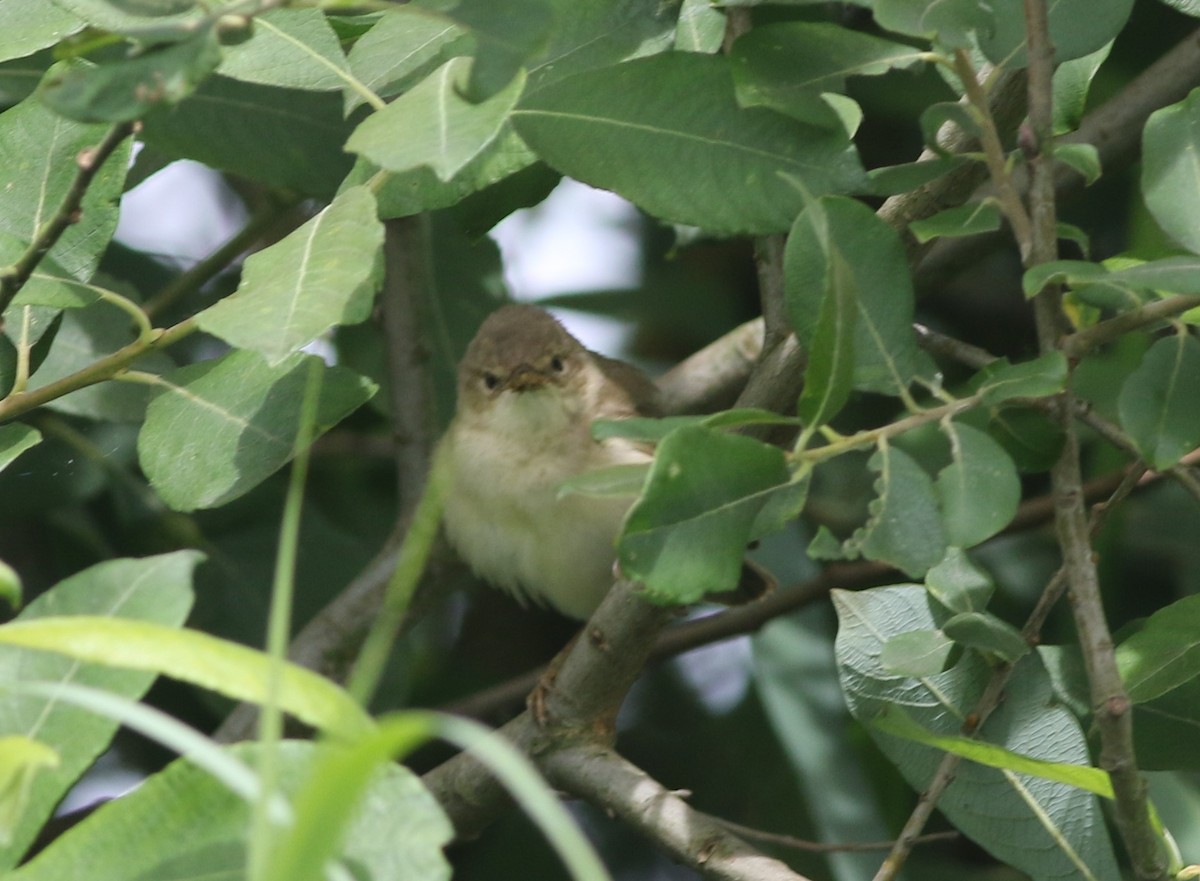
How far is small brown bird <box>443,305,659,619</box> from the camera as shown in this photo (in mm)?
3188

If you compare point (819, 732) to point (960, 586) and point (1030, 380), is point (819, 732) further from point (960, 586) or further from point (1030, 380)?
point (1030, 380)

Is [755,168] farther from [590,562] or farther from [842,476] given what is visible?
[842,476]

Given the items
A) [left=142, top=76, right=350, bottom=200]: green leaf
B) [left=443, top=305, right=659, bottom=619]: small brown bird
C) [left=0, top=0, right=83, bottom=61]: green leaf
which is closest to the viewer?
[left=0, top=0, right=83, bottom=61]: green leaf

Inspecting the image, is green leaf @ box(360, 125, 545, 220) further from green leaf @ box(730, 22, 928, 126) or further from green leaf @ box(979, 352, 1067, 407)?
green leaf @ box(979, 352, 1067, 407)

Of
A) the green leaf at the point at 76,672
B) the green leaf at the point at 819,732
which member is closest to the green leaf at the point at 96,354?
the green leaf at the point at 76,672

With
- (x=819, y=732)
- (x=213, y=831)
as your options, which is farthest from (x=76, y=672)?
(x=819, y=732)

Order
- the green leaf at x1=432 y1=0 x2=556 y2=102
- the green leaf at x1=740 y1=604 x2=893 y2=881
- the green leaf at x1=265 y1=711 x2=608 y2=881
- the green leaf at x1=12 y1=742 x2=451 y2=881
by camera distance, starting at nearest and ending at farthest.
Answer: the green leaf at x1=265 y1=711 x2=608 y2=881, the green leaf at x1=12 y1=742 x2=451 y2=881, the green leaf at x1=432 y1=0 x2=556 y2=102, the green leaf at x1=740 y1=604 x2=893 y2=881

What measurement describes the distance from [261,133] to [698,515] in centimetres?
150

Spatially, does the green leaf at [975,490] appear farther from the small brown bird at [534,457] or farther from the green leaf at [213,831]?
the small brown bird at [534,457]

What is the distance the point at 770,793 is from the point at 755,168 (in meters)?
2.26

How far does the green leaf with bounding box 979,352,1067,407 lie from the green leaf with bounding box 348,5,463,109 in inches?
29.5

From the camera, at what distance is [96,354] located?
8.40ft

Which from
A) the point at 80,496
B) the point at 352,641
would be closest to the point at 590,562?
the point at 352,641

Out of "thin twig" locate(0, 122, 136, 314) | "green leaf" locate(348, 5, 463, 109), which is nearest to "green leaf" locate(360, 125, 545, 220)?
"green leaf" locate(348, 5, 463, 109)
